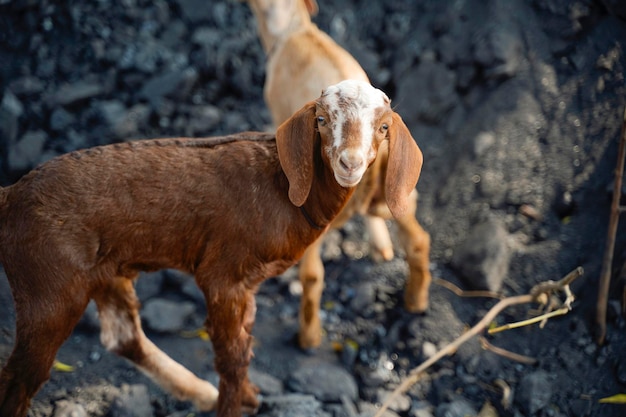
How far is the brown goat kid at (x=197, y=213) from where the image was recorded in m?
3.30

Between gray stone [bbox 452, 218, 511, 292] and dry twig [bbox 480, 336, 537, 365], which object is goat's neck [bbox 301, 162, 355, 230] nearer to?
dry twig [bbox 480, 336, 537, 365]

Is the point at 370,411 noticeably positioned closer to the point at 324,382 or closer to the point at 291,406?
the point at 324,382

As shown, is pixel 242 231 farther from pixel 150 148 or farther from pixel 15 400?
pixel 15 400

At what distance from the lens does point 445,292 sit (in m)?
5.33

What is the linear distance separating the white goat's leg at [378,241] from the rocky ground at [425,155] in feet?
0.38

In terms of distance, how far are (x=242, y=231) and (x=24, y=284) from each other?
3.76ft

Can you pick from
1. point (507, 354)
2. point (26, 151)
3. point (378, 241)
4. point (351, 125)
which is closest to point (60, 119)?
point (26, 151)

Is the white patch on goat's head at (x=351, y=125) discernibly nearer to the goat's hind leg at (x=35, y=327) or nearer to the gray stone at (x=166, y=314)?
the goat's hind leg at (x=35, y=327)

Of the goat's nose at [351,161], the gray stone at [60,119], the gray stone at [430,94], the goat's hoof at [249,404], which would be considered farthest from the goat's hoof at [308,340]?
the gray stone at [60,119]

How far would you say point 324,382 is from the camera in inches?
179

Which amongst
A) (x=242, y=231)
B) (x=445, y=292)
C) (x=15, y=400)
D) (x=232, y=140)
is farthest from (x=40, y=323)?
(x=445, y=292)

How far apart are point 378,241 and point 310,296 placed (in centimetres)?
108

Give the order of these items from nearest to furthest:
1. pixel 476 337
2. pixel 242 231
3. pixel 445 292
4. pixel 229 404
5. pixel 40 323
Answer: pixel 40 323, pixel 242 231, pixel 229 404, pixel 476 337, pixel 445 292

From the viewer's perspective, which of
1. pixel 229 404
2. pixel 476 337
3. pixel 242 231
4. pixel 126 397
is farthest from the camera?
pixel 476 337
